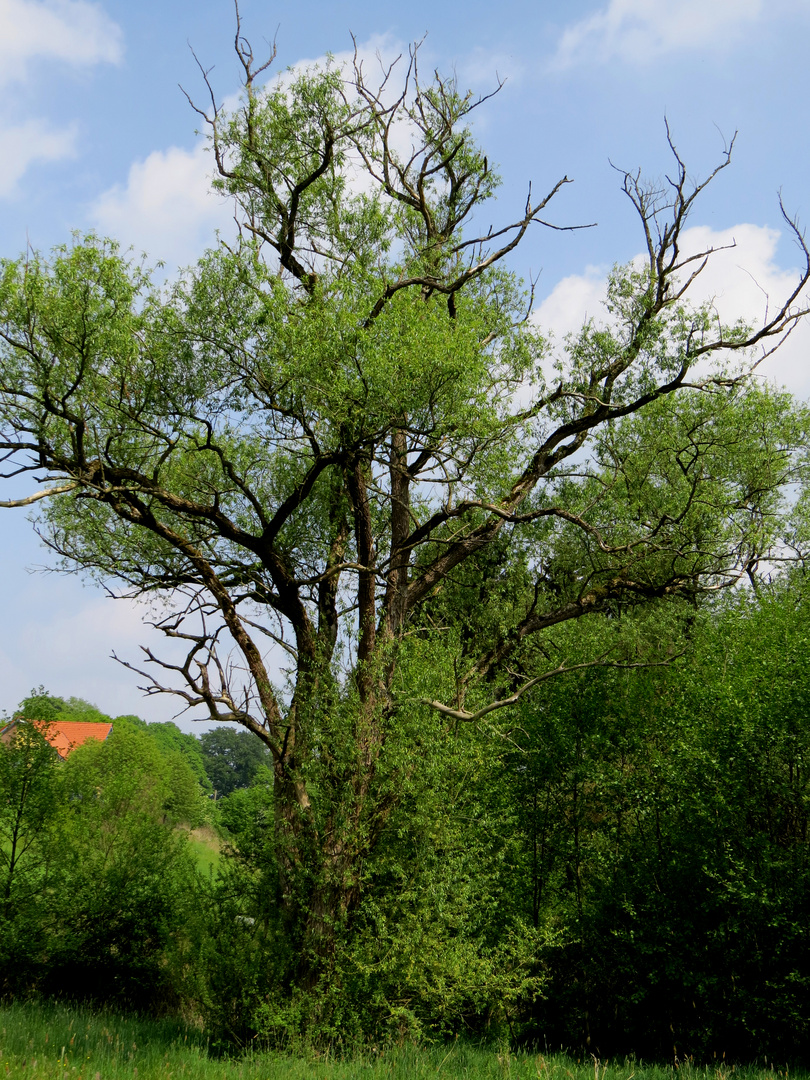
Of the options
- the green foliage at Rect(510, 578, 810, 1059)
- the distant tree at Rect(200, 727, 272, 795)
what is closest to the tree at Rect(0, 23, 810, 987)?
the green foliage at Rect(510, 578, 810, 1059)

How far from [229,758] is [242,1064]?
152 metres

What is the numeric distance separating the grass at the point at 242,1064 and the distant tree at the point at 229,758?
126568mm

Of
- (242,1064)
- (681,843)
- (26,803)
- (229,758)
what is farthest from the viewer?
(229,758)

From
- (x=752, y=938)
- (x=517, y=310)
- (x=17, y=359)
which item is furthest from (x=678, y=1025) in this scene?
(x=17, y=359)

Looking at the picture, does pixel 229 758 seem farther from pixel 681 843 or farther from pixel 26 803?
pixel 681 843

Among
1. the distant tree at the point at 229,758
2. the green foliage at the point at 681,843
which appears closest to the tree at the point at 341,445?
the green foliage at the point at 681,843

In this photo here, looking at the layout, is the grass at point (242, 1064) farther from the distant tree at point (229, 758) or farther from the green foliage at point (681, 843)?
the distant tree at point (229, 758)

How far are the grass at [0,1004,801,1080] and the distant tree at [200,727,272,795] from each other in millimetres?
126568

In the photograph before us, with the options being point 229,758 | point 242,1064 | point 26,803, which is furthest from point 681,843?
point 229,758

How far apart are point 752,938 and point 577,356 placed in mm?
11182

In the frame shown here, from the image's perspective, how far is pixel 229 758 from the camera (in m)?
156

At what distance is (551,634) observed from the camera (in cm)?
1967

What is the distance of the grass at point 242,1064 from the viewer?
31.0ft

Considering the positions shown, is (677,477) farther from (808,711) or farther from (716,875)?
(716,875)
